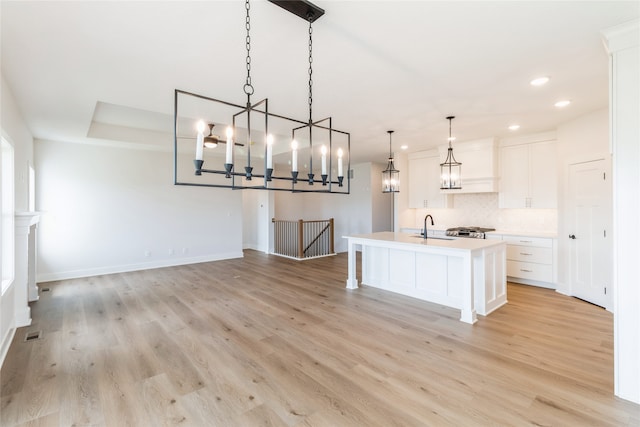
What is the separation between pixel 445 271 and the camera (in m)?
4.00

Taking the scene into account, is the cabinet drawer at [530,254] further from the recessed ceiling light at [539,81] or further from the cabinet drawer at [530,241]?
the recessed ceiling light at [539,81]

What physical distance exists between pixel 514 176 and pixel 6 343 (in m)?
7.42

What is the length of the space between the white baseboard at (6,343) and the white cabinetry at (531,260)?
6.36 metres

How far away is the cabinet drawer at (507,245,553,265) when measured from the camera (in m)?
4.82

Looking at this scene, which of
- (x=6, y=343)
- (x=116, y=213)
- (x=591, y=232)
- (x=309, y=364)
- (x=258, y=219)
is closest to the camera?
(x=309, y=364)

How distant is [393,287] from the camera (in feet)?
15.2

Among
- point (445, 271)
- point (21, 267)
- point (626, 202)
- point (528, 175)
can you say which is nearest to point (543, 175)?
point (528, 175)

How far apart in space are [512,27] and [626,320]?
88.8 inches

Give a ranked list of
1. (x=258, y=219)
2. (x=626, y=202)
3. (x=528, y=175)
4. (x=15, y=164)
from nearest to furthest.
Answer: (x=626, y=202), (x=15, y=164), (x=528, y=175), (x=258, y=219)

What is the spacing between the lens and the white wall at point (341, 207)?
28.3 feet

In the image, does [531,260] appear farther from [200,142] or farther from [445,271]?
[200,142]

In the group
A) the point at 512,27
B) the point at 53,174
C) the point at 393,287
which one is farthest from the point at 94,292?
the point at 512,27

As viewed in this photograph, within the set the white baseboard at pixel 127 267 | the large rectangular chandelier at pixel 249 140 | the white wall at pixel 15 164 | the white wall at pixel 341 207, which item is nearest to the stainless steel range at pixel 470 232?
the large rectangular chandelier at pixel 249 140

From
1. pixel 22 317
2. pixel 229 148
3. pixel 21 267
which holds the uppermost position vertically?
pixel 229 148
